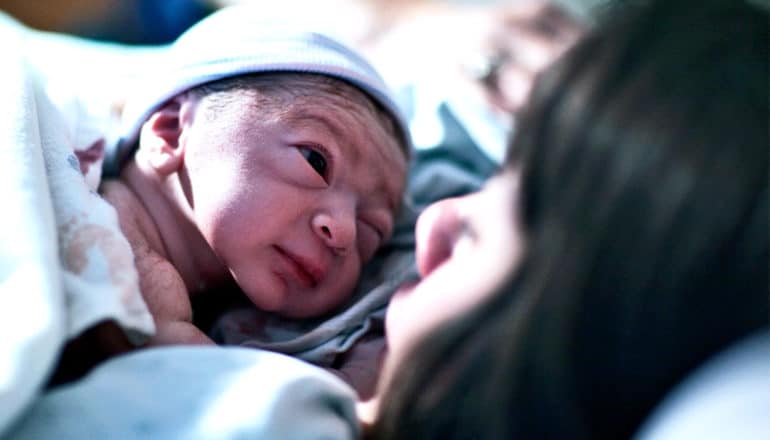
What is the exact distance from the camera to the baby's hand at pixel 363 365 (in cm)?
77

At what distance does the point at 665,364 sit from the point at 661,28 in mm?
221

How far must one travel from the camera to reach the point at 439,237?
0.62 m

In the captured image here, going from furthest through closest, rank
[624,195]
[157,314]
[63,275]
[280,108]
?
[280,108], [157,314], [63,275], [624,195]

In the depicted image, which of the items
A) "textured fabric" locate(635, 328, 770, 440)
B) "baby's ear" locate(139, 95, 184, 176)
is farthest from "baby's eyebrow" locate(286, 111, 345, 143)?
"textured fabric" locate(635, 328, 770, 440)

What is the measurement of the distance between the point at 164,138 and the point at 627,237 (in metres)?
0.59

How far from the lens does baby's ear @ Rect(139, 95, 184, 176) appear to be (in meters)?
0.86

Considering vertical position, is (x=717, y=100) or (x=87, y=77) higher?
(x=717, y=100)

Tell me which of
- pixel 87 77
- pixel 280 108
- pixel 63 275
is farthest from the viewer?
pixel 87 77

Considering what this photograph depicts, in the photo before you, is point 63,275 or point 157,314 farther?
point 157,314

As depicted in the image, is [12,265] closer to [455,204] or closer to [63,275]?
[63,275]

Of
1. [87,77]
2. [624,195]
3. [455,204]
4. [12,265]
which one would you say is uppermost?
[624,195]

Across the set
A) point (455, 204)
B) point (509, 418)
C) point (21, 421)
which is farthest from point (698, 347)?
point (21, 421)

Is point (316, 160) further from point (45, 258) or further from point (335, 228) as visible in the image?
point (45, 258)

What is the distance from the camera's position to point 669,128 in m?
0.47
